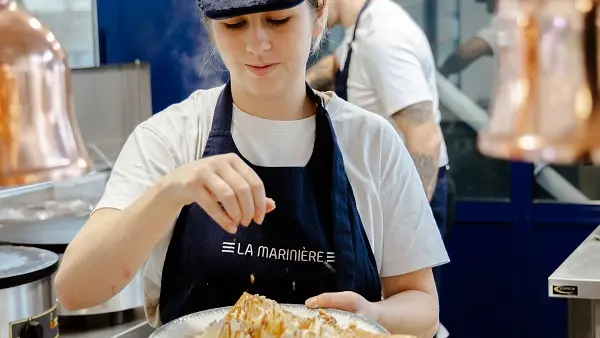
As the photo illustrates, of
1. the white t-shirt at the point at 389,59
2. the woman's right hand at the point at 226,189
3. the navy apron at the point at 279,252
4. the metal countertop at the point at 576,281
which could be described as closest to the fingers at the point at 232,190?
the woman's right hand at the point at 226,189

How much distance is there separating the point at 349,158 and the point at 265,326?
0.45 metres

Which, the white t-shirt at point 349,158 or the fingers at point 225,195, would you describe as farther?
the white t-shirt at point 349,158

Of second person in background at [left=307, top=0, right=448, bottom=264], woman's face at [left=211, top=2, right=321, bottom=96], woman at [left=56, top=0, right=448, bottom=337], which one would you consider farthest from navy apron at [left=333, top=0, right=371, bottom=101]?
woman's face at [left=211, top=2, right=321, bottom=96]

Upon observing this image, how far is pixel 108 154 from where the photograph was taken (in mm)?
3197

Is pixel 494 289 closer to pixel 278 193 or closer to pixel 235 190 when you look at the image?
pixel 278 193

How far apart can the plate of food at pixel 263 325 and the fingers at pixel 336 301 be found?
1.2 inches

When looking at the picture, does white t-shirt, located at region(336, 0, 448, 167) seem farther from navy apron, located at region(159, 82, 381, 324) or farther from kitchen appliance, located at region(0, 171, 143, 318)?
navy apron, located at region(159, 82, 381, 324)

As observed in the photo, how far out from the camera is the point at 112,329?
212 cm

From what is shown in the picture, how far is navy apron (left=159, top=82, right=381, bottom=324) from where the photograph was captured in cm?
144

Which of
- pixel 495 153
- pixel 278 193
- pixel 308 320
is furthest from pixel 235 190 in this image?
pixel 495 153

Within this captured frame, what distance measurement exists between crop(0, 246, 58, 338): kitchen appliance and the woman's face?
2.20 feet

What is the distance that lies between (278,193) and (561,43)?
113cm

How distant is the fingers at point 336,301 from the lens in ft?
Result: 4.28

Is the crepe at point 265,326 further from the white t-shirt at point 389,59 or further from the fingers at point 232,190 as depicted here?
the white t-shirt at point 389,59
